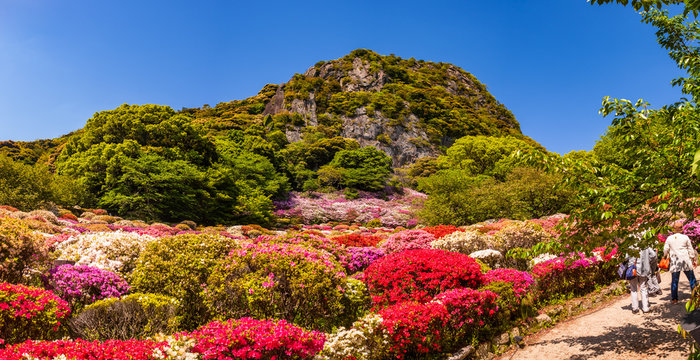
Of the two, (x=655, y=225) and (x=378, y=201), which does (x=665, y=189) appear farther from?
(x=378, y=201)

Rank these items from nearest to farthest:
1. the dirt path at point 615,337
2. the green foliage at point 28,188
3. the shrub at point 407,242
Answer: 1. the dirt path at point 615,337
2. the shrub at point 407,242
3. the green foliage at point 28,188

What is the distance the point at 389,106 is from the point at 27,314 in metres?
75.3

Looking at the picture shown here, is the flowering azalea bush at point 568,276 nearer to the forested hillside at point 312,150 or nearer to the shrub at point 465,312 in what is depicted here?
the shrub at point 465,312

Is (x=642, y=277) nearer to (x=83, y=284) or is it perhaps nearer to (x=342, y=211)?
(x=83, y=284)

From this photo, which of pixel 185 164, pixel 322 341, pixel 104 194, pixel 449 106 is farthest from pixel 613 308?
pixel 449 106

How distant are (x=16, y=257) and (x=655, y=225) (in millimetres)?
9227

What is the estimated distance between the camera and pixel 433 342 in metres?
6.23

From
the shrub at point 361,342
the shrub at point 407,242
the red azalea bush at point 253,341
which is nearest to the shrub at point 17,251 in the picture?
the red azalea bush at point 253,341

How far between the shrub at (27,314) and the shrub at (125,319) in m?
0.34

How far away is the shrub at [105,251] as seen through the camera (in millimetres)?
7379

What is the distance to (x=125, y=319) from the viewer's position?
559 cm

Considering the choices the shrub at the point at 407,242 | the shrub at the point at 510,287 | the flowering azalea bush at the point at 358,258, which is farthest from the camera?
the shrub at the point at 407,242

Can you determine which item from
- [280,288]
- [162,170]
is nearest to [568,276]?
[280,288]

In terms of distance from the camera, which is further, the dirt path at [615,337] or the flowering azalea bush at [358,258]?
the flowering azalea bush at [358,258]
